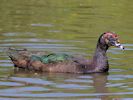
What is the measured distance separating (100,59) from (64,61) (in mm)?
875

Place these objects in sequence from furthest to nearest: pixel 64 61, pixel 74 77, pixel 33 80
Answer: pixel 64 61 → pixel 74 77 → pixel 33 80

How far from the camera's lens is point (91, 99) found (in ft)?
42.7

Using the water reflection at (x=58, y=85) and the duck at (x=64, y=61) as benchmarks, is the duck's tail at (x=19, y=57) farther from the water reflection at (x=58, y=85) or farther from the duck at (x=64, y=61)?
the water reflection at (x=58, y=85)

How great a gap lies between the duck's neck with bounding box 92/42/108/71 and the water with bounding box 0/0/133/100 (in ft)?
0.76

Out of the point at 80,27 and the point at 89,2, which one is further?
the point at 89,2

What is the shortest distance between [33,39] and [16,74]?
11.5 feet

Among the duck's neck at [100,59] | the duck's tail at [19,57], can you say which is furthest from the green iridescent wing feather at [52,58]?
the duck's neck at [100,59]

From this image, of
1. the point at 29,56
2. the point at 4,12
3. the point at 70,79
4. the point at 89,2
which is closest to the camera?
the point at 70,79

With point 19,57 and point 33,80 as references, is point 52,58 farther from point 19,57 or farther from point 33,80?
point 33,80

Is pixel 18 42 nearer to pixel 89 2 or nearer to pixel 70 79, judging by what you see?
pixel 70 79

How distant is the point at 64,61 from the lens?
15609 millimetres

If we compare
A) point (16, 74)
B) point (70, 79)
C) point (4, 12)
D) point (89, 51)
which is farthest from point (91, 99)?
point (4, 12)

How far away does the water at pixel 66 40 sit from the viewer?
44.8 ft

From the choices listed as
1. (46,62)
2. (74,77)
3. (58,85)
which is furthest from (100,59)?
(58,85)
